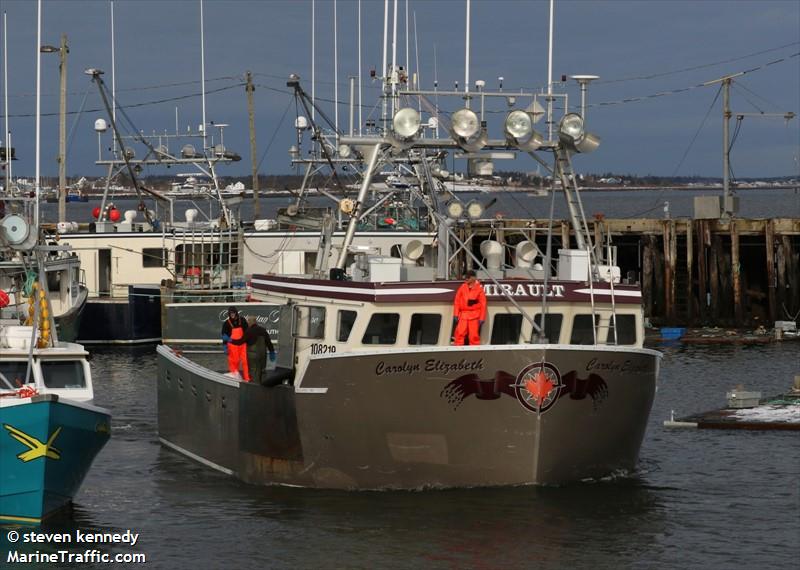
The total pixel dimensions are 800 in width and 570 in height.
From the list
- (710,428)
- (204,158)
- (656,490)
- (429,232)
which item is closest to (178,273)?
(204,158)

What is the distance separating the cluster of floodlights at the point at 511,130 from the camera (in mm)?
23094

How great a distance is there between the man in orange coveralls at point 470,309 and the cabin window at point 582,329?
5.82ft

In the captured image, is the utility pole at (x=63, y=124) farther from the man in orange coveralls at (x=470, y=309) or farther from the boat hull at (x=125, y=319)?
the man in orange coveralls at (x=470, y=309)

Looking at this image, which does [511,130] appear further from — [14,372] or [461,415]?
[14,372]

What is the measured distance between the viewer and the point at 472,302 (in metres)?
22.1

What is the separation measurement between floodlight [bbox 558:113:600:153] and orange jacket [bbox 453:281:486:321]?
2.96m

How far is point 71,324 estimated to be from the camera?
4803cm

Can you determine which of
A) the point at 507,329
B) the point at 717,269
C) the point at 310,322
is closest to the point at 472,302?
the point at 507,329

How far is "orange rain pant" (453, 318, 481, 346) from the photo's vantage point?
22203mm

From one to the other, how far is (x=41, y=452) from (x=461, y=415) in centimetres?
630

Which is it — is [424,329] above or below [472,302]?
below

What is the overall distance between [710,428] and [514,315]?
9.42 metres

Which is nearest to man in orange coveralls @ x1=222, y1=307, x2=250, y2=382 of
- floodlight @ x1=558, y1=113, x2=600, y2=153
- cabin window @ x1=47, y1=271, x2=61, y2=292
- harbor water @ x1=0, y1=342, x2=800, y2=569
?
harbor water @ x1=0, y1=342, x2=800, y2=569

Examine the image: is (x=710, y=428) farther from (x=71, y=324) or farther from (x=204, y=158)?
(x=204, y=158)
